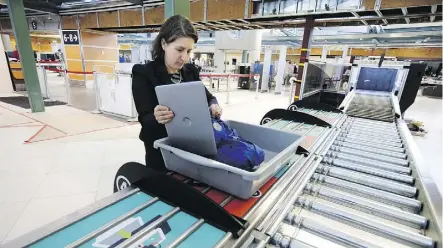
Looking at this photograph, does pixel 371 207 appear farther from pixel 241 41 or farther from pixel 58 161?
pixel 241 41

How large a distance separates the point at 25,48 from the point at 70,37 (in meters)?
6.42

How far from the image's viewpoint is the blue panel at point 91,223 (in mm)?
648

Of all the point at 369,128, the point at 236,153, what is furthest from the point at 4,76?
the point at 369,128

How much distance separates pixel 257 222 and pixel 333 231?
0.27 m

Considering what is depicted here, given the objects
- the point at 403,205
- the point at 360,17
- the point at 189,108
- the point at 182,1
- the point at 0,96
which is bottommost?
the point at 0,96

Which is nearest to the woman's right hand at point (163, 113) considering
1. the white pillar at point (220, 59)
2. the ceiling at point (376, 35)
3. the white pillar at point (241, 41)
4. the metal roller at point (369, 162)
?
the metal roller at point (369, 162)

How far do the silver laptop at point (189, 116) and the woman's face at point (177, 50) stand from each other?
39 centimetres

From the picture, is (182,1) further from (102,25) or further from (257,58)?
(257,58)

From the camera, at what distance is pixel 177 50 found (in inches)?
46.1

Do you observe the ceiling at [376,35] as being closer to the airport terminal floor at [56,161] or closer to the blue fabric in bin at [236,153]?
the airport terminal floor at [56,161]

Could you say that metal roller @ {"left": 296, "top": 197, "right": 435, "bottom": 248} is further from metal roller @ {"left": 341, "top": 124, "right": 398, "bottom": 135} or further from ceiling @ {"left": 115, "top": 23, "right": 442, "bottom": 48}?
ceiling @ {"left": 115, "top": 23, "right": 442, "bottom": 48}

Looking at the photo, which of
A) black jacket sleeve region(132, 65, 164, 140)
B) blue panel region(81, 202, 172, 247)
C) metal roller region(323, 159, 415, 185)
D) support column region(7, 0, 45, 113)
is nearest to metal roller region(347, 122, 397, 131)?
metal roller region(323, 159, 415, 185)

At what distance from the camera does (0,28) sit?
10.5m

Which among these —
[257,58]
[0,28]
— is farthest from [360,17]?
[0,28]
